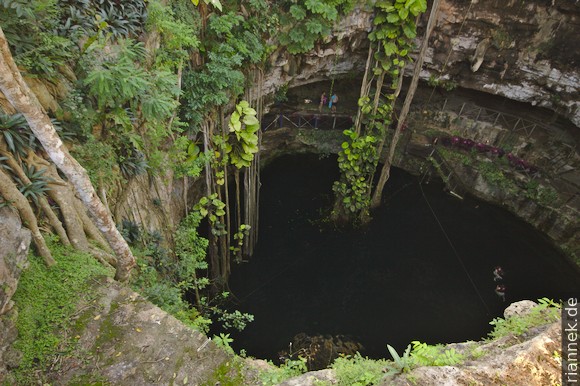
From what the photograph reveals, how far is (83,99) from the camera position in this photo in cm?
422

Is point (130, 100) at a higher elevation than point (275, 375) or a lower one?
higher

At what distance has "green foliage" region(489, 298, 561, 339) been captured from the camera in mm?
3637

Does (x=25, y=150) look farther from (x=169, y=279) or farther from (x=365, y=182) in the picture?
(x=365, y=182)

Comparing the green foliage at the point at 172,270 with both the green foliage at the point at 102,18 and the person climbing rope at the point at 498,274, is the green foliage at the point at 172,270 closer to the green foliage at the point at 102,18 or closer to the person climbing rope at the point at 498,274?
the green foliage at the point at 102,18

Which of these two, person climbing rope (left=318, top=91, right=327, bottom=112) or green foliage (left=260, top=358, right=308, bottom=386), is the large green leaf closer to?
green foliage (left=260, top=358, right=308, bottom=386)

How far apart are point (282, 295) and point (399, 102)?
8.59 m

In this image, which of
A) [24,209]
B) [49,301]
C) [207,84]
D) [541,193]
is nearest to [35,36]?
[24,209]

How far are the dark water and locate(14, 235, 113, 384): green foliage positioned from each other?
5.44 metres

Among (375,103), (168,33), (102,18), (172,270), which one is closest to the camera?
(102,18)

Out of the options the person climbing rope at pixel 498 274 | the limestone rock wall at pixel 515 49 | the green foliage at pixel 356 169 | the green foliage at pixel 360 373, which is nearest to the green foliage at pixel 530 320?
the green foliage at pixel 360 373

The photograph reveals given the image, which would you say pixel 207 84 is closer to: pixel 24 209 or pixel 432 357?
pixel 24 209

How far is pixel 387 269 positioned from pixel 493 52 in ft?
24.1

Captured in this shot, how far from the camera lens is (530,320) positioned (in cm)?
370

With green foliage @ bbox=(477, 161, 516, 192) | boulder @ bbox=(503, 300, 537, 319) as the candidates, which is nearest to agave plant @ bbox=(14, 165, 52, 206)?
boulder @ bbox=(503, 300, 537, 319)
